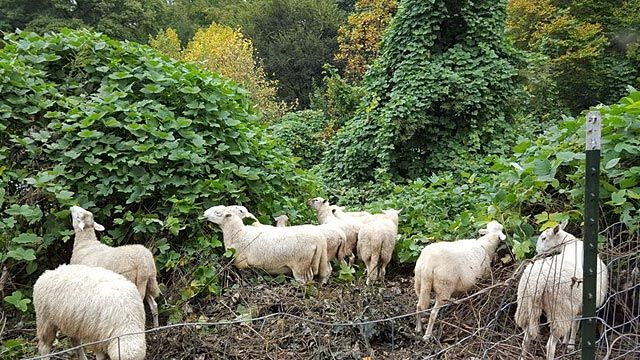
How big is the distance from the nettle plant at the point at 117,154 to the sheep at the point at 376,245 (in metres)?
1.06

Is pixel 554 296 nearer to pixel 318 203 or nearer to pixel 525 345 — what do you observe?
pixel 525 345

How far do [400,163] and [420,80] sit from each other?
1.69 m

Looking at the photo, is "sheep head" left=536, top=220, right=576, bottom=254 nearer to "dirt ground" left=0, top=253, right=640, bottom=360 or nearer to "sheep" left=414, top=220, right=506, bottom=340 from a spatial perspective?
"dirt ground" left=0, top=253, right=640, bottom=360

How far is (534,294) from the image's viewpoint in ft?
12.5

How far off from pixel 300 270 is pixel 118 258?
1.65 m

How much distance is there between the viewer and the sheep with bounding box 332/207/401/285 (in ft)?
18.7

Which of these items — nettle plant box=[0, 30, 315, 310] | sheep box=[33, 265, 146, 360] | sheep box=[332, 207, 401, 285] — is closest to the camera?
sheep box=[33, 265, 146, 360]

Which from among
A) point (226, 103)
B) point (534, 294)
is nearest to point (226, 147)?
point (226, 103)

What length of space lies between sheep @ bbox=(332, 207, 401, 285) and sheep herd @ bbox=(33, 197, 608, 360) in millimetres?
11

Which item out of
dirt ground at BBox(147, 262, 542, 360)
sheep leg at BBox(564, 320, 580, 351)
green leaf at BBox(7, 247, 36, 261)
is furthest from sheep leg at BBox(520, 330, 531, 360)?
green leaf at BBox(7, 247, 36, 261)

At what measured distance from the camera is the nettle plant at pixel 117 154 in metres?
4.95

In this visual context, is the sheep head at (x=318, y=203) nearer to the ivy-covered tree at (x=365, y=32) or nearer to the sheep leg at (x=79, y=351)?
the sheep leg at (x=79, y=351)

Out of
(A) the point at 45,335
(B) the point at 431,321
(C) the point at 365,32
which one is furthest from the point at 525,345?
(C) the point at 365,32

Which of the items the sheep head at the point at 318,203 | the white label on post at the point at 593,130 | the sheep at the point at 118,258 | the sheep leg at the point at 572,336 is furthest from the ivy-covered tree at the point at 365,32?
the white label on post at the point at 593,130
